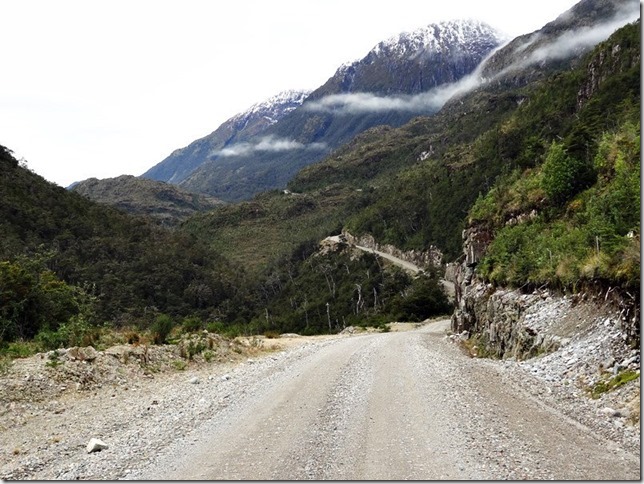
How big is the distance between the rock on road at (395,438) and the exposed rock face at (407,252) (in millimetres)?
76943

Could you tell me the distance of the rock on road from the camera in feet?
19.0

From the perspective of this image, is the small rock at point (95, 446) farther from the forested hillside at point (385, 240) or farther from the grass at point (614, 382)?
the grass at point (614, 382)

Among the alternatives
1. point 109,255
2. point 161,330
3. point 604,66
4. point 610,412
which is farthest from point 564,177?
point 109,255

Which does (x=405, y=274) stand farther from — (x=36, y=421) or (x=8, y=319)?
(x=36, y=421)

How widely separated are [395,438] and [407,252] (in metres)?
96.1

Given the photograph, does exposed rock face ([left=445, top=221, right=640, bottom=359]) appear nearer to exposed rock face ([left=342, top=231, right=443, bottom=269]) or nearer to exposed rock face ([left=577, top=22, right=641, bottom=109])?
exposed rock face ([left=342, top=231, right=443, bottom=269])

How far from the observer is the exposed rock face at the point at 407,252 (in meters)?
90.7

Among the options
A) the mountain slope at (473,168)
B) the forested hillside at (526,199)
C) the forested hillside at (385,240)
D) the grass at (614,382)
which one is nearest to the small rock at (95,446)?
the forested hillside at (385,240)

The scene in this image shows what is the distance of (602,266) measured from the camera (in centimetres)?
1115

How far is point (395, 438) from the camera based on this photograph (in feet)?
23.2

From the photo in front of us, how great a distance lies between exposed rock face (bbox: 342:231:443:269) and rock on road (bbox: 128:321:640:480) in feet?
252

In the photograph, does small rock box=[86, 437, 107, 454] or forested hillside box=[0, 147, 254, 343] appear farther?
forested hillside box=[0, 147, 254, 343]

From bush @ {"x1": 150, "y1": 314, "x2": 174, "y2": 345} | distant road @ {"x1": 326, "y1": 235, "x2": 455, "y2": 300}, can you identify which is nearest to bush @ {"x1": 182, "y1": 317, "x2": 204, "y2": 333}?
bush @ {"x1": 150, "y1": 314, "x2": 174, "y2": 345}

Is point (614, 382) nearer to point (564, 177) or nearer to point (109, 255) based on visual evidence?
point (564, 177)
